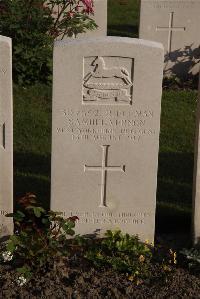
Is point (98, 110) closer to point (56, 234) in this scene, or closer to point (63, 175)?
point (63, 175)

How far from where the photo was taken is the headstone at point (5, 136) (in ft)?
17.0

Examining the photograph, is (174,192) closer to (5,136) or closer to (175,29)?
(5,136)

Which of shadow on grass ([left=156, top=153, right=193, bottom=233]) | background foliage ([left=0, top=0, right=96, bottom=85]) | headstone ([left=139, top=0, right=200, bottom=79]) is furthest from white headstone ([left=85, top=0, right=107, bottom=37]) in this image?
shadow on grass ([left=156, top=153, right=193, bottom=233])

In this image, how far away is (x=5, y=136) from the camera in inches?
212

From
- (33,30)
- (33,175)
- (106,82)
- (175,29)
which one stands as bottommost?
(33,175)

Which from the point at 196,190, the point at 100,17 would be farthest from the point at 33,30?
the point at 196,190

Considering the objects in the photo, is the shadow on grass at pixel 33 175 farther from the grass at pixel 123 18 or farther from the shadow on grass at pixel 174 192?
the grass at pixel 123 18

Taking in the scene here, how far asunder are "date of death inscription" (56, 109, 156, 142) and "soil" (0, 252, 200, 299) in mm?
1028

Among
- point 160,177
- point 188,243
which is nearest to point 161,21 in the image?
point 160,177

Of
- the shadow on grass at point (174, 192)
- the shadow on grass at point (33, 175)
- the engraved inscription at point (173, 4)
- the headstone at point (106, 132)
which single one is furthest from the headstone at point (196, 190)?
the engraved inscription at point (173, 4)

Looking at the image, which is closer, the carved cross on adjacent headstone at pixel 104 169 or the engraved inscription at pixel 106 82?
the engraved inscription at pixel 106 82

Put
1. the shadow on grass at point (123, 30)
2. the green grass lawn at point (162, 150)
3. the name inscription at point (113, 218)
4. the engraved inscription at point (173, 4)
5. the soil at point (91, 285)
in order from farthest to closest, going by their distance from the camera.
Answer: the shadow on grass at point (123, 30) → the engraved inscription at point (173, 4) → the green grass lawn at point (162, 150) → the name inscription at point (113, 218) → the soil at point (91, 285)

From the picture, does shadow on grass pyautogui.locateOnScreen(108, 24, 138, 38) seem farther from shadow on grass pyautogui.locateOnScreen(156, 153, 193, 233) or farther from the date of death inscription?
the date of death inscription

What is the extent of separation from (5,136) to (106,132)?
79 centimetres
